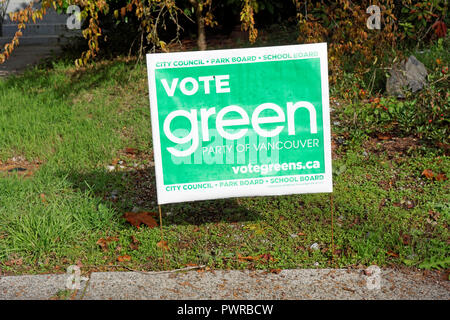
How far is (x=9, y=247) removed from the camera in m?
4.14

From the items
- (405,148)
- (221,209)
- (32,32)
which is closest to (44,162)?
(221,209)

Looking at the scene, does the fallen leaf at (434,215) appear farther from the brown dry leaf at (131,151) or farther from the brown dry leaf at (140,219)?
the brown dry leaf at (131,151)

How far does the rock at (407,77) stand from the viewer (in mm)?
6395

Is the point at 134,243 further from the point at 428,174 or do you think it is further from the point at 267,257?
the point at 428,174

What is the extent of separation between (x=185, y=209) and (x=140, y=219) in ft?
1.49

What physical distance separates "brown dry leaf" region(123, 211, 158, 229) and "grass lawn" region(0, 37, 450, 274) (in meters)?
0.05

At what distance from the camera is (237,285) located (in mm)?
3623

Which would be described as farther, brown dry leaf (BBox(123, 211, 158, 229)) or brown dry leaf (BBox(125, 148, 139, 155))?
brown dry leaf (BBox(125, 148, 139, 155))

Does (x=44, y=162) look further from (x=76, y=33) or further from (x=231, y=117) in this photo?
(x=76, y=33)

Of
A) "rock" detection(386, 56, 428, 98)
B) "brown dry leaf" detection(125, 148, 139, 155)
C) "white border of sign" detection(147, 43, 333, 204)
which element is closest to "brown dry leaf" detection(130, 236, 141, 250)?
"white border of sign" detection(147, 43, 333, 204)

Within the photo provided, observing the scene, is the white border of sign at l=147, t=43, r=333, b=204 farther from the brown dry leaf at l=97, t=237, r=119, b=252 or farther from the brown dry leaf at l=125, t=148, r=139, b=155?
the brown dry leaf at l=125, t=148, r=139, b=155

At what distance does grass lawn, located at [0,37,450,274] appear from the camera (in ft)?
13.2

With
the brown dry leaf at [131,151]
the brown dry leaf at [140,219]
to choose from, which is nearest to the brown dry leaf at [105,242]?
the brown dry leaf at [140,219]

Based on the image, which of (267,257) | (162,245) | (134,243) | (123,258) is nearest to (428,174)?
(267,257)
